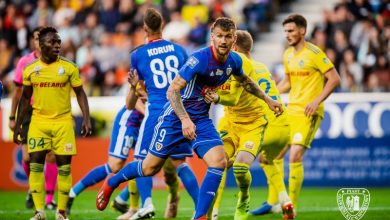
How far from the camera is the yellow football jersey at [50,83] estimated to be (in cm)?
1160

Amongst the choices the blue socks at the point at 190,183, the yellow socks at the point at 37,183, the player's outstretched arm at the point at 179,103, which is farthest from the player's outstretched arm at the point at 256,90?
the yellow socks at the point at 37,183

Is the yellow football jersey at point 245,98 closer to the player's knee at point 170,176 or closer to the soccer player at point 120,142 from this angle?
the player's knee at point 170,176

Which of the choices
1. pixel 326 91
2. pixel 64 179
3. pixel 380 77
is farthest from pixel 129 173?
pixel 380 77

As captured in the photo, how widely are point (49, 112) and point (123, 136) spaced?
5.22 feet

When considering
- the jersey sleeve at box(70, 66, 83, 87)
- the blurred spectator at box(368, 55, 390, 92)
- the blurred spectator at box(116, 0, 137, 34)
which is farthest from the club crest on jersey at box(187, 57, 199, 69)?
the blurred spectator at box(116, 0, 137, 34)

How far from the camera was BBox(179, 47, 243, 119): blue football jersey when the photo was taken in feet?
32.9

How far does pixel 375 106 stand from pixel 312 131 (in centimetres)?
→ 613

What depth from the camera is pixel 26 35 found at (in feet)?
81.5

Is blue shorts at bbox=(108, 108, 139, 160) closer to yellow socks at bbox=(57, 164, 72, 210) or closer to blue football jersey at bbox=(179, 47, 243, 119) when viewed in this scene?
yellow socks at bbox=(57, 164, 72, 210)

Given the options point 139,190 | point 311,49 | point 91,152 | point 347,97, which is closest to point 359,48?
point 347,97

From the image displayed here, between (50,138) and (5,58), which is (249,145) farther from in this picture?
(5,58)

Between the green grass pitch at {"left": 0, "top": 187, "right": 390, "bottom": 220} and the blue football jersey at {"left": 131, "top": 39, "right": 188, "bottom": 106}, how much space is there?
76.4 inches

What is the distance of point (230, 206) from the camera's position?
14.6m

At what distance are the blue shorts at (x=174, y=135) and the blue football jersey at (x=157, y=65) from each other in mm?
1054
